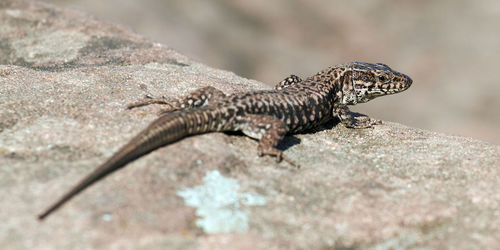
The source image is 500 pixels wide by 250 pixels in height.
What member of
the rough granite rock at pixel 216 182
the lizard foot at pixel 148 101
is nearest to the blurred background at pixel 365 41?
the rough granite rock at pixel 216 182

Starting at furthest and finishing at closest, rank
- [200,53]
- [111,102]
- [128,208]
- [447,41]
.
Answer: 1. [447,41]
2. [200,53]
3. [111,102]
4. [128,208]

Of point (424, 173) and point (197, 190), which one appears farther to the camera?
point (424, 173)

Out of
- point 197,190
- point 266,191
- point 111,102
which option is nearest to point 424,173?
point 266,191

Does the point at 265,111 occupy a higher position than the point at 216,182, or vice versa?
the point at 265,111

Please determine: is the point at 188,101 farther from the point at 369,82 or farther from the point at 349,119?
the point at 369,82

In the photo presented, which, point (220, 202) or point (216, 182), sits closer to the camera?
point (220, 202)

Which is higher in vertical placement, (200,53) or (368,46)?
(368,46)

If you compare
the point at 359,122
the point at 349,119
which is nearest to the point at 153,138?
the point at 349,119

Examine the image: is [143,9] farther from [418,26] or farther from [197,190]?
[197,190]
